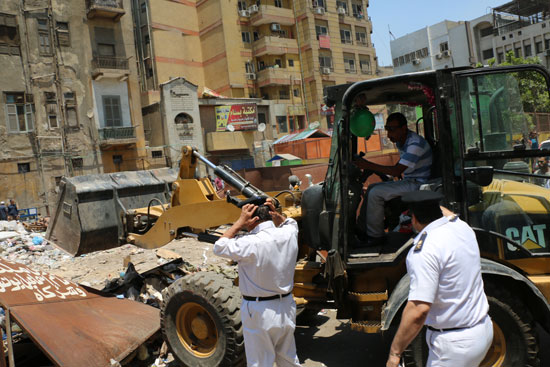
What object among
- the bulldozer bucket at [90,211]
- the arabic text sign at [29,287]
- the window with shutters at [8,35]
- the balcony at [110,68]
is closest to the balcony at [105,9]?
the balcony at [110,68]

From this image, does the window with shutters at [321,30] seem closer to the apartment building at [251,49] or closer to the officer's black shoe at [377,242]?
the apartment building at [251,49]

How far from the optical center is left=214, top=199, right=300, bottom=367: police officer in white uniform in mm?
3451

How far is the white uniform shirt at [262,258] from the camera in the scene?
3453 mm

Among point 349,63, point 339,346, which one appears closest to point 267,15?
point 349,63

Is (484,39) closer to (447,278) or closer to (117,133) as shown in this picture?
(117,133)

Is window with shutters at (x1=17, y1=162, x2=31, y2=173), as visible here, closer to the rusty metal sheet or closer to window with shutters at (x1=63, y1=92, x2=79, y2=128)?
window with shutters at (x1=63, y1=92, x2=79, y2=128)

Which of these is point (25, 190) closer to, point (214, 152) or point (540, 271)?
point (214, 152)

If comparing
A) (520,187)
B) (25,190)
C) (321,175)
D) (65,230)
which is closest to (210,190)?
(65,230)

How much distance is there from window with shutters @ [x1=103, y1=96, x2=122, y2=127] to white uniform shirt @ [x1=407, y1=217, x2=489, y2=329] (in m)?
30.4

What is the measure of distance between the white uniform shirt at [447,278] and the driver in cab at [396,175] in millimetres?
1401

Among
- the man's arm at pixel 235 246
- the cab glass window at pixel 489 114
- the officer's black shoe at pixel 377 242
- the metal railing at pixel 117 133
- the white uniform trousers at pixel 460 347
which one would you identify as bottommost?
the white uniform trousers at pixel 460 347

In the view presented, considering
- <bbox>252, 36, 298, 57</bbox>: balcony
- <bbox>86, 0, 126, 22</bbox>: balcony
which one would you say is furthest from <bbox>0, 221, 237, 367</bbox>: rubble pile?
<bbox>252, 36, 298, 57</bbox>: balcony

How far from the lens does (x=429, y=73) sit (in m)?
3.80

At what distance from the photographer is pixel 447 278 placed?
2.57 metres
